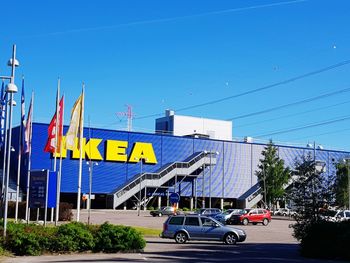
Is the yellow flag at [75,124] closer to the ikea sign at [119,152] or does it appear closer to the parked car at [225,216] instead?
the parked car at [225,216]

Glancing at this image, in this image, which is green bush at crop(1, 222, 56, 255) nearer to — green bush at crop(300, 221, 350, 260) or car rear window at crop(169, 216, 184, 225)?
car rear window at crop(169, 216, 184, 225)

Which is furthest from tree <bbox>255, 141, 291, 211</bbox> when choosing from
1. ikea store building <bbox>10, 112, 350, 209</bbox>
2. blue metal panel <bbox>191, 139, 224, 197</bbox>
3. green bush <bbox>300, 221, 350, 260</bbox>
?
green bush <bbox>300, 221, 350, 260</bbox>

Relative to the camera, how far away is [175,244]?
95.0 ft

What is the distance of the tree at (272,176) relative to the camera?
8612cm

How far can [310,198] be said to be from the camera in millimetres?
24328

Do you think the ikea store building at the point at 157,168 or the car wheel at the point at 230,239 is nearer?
the car wheel at the point at 230,239

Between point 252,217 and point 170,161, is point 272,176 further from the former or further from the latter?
point 252,217

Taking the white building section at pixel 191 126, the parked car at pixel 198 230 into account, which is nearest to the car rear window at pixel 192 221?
the parked car at pixel 198 230

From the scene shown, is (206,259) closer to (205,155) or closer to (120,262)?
(120,262)

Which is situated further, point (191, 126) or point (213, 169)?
point (191, 126)

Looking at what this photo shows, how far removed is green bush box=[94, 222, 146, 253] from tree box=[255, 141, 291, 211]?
65235 mm

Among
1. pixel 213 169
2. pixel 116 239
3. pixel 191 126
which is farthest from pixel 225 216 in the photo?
pixel 191 126

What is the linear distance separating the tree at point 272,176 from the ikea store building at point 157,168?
6.93m

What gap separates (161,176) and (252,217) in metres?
35.5
